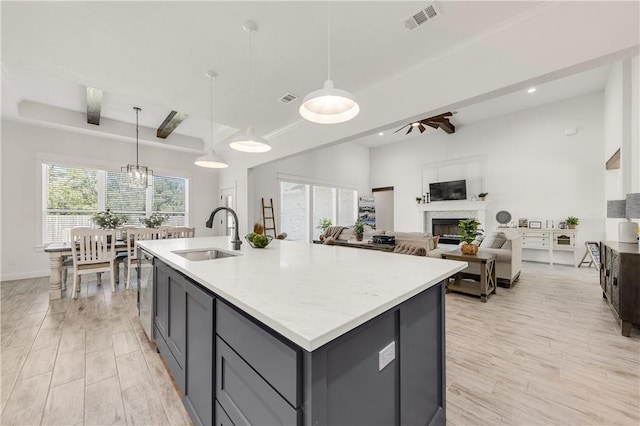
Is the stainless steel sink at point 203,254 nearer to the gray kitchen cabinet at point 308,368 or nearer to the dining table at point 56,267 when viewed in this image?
→ the gray kitchen cabinet at point 308,368

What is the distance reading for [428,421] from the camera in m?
1.28

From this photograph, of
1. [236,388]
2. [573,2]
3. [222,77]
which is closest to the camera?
[236,388]

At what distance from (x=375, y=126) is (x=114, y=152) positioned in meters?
5.57

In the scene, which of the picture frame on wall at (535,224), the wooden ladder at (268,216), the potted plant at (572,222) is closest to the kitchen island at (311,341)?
the wooden ladder at (268,216)

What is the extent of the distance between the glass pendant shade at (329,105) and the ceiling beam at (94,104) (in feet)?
11.8

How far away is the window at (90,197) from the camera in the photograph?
4832 millimetres

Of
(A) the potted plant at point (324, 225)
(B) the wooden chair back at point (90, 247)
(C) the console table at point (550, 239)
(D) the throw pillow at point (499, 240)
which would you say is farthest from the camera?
(A) the potted plant at point (324, 225)

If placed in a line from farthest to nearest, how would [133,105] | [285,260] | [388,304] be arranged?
[133,105] < [285,260] < [388,304]

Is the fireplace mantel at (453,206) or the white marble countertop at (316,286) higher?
the fireplace mantel at (453,206)

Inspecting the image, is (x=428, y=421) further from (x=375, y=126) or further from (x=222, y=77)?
(x=222, y=77)

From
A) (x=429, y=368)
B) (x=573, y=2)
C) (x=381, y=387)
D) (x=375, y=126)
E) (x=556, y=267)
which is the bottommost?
(x=556, y=267)

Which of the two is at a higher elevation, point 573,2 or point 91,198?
point 573,2

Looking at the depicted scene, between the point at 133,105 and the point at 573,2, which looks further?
the point at 133,105

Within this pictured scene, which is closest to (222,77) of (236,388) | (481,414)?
(236,388)
